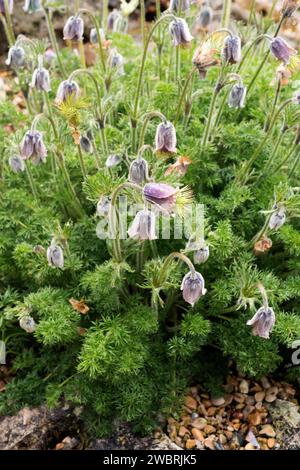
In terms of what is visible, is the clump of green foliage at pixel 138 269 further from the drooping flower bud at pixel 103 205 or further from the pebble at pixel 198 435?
the pebble at pixel 198 435

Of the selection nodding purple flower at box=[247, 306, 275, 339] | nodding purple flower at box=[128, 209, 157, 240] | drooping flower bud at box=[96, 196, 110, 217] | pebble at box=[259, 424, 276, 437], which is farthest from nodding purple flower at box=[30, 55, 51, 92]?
pebble at box=[259, 424, 276, 437]

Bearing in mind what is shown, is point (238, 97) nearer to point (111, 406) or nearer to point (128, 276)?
point (128, 276)

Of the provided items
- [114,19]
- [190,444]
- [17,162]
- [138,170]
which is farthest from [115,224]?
[114,19]

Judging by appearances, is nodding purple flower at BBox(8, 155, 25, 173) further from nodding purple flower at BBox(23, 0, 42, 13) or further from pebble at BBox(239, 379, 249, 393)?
pebble at BBox(239, 379, 249, 393)

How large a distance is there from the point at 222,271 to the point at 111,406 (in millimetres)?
809

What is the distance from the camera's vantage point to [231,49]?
2.53 metres

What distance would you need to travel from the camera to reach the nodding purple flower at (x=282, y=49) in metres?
2.48

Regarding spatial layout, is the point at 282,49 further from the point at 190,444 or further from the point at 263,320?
the point at 190,444

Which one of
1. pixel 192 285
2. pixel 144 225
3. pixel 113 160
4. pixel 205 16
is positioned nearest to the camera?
pixel 144 225

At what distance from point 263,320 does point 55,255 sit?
92cm

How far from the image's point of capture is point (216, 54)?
8.72 ft

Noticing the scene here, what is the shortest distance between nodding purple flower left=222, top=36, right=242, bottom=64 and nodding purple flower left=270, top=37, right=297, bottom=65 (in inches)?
5.7

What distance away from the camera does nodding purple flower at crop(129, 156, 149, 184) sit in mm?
2289

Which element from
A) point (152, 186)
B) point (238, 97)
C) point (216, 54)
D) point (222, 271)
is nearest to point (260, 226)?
point (222, 271)
